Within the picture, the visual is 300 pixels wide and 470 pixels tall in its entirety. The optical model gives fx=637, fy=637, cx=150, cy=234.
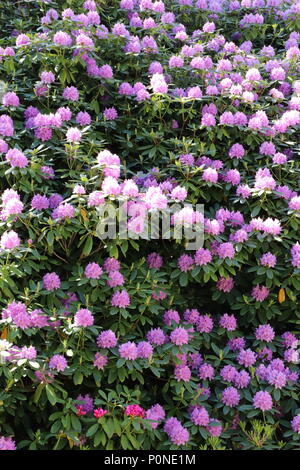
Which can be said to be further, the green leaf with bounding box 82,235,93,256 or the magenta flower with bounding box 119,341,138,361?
the green leaf with bounding box 82,235,93,256

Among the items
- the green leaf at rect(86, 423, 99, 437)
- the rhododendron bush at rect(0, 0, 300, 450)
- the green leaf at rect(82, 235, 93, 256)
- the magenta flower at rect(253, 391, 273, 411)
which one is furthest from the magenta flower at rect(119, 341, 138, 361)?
the magenta flower at rect(253, 391, 273, 411)

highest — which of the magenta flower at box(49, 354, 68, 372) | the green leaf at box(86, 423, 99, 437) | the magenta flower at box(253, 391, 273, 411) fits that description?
the magenta flower at box(49, 354, 68, 372)

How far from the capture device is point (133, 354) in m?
2.43

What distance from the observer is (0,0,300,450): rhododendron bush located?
242cm

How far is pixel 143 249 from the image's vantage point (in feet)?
9.33

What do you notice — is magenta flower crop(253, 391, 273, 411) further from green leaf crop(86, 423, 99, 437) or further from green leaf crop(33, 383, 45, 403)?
green leaf crop(33, 383, 45, 403)

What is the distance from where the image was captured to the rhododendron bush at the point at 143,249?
2.42m

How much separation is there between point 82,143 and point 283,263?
1.10m

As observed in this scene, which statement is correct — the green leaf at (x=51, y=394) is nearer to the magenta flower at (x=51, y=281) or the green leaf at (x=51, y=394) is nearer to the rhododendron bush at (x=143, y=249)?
the rhododendron bush at (x=143, y=249)

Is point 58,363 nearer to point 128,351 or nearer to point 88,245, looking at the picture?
point 128,351

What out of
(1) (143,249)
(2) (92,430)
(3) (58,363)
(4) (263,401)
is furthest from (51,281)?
(4) (263,401)

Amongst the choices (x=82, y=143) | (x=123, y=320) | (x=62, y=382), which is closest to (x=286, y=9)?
(x=82, y=143)

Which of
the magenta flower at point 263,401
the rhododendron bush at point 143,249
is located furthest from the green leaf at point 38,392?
the magenta flower at point 263,401

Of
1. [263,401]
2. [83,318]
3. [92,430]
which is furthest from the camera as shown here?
[263,401]
